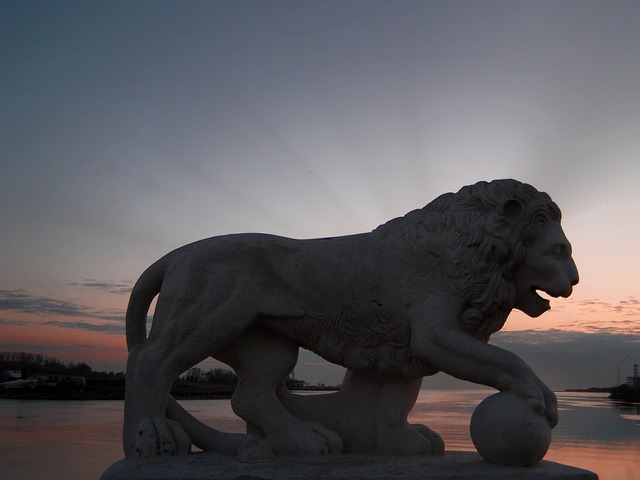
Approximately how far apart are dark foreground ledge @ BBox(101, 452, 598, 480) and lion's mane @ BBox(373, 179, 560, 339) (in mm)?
737

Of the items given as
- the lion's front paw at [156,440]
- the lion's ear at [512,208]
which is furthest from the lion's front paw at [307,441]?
the lion's ear at [512,208]

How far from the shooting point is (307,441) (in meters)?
3.36

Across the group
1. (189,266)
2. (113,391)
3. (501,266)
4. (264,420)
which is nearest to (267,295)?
(189,266)

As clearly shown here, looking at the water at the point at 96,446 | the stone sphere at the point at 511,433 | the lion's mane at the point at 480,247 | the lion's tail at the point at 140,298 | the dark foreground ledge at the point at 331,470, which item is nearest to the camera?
the dark foreground ledge at the point at 331,470

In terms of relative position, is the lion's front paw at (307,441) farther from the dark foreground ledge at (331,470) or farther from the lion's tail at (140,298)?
the lion's tail at (140,298)

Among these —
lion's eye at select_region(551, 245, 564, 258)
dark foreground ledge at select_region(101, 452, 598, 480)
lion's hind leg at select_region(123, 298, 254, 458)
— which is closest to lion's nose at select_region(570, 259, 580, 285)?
lion's eye at select_region(551, 245, 564, 258)

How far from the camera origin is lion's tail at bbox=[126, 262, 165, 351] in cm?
366

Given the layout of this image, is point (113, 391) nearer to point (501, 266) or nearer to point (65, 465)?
point (65, 465)

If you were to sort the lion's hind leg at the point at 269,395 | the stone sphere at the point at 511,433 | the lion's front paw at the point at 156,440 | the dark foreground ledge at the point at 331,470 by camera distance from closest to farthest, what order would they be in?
the dark foreground ledge at the point at 331,470 → the stone sphere at the point at 511,433 → the lion's front paw at the point at 156,440 → the lion's hind leg at the point at 269,395

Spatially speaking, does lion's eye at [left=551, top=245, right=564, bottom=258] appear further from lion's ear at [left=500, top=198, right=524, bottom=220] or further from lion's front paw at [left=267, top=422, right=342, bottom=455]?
lion's front paw at [left=267, top=422, right=342, bottom=455]

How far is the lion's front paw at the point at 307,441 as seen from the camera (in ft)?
10.9

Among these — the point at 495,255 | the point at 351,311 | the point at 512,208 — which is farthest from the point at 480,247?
the point at 351,311

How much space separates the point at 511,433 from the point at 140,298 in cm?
218

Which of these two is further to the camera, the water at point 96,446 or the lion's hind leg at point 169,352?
the water at point 96,446
